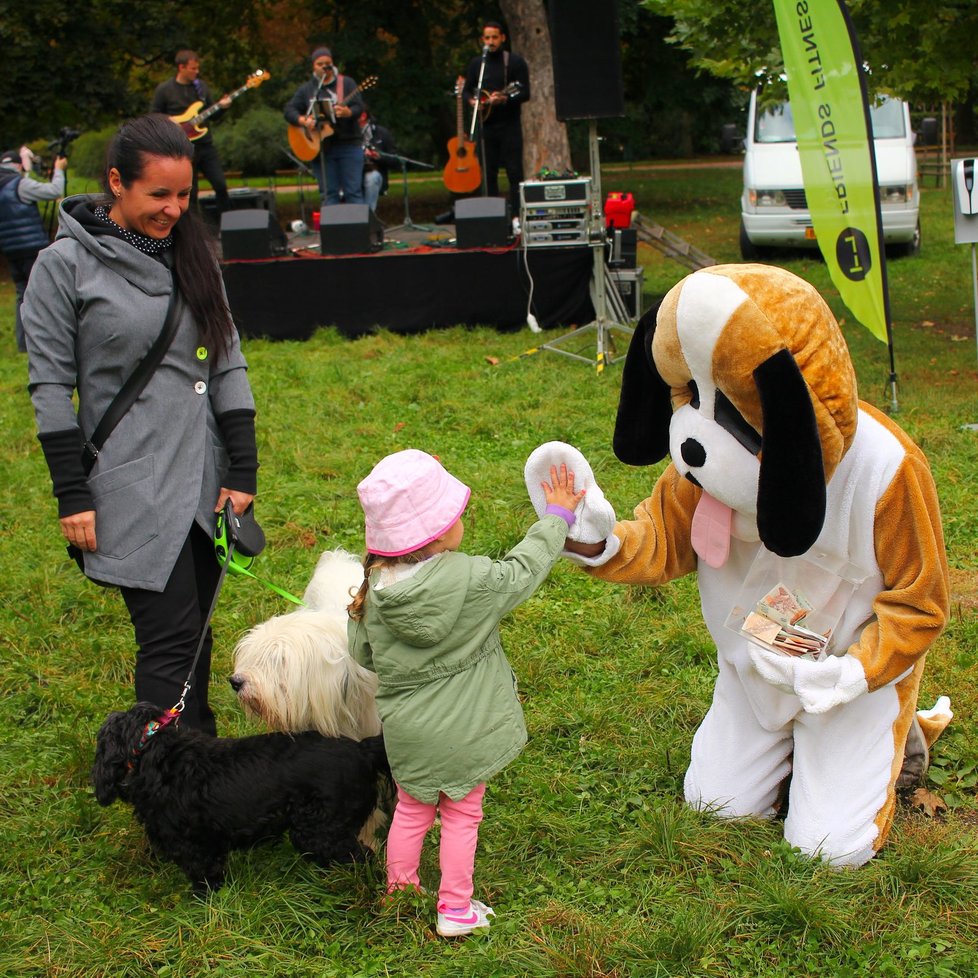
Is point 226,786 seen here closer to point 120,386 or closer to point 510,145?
point 120,386

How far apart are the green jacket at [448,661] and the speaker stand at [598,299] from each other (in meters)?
5.31

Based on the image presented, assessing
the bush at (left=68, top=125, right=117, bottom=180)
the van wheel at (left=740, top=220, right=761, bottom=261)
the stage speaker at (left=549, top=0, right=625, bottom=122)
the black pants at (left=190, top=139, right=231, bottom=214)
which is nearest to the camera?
the stage speaker at (left=549, top=0, right=625, bottom=122)

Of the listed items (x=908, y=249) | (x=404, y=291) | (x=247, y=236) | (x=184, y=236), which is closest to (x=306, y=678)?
(x=184, y=236)

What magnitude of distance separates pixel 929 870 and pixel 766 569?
898 millimetres

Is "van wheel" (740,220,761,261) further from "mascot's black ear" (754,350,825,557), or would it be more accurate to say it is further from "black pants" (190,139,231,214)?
"mascot's black ear" (754,350,825,557)

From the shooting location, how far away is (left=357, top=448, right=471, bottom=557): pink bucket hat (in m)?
2.45

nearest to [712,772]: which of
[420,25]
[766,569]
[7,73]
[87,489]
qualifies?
[766,569]

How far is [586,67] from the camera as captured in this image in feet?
25.0

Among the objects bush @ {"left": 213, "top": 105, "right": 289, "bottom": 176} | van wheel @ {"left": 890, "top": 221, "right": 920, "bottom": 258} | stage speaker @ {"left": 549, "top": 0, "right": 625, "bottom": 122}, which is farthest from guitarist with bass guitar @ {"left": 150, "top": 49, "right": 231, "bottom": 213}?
bush @ {"left": 213, "top": 105, "right": 289, "bottom": 176}

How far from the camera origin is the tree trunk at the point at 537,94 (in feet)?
47.4

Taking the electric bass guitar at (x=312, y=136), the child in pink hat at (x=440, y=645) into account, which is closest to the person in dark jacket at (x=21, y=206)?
the electric bass guitar at (x=312, y=136)

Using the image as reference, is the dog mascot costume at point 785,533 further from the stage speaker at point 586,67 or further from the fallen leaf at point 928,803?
the stage speaker at point 586,67

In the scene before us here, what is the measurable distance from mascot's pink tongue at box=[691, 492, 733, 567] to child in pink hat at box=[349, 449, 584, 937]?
35 cm

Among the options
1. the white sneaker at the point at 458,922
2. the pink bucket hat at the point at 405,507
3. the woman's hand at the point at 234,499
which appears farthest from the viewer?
the woman's hand at the point at 234,499
